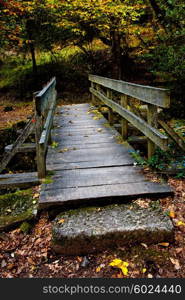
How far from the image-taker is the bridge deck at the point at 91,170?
3498 mm

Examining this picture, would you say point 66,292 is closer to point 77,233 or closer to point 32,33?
point 77,233

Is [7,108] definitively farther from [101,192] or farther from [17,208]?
[101,192]

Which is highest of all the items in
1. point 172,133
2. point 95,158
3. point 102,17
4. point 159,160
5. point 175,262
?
point 102,17

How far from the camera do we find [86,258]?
2947mm

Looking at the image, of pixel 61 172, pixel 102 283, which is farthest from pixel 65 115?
pixel 102 283

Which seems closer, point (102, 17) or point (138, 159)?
point (138, 159)

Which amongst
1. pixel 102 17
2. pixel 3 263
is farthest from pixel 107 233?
pixel 102 17

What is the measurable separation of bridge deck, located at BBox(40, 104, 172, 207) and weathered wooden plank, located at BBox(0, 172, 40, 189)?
0.30m

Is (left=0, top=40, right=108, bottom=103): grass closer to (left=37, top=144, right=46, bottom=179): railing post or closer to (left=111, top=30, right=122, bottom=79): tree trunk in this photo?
(left=111, top=30, right=122, bottom=79): tree trunk

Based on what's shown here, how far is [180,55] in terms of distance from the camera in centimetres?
773

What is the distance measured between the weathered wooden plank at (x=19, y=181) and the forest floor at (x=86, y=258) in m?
0.78

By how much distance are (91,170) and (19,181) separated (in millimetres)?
1160

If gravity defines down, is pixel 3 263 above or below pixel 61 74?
below

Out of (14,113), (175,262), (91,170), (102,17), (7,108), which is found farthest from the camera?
(7,108)
